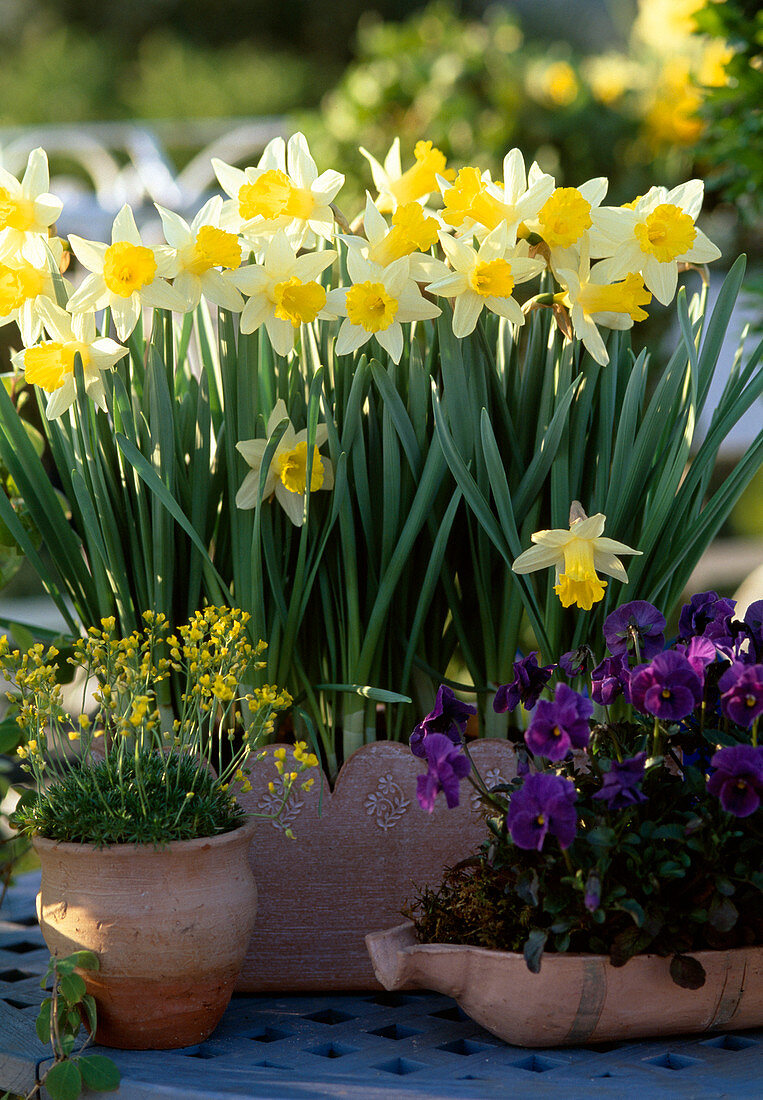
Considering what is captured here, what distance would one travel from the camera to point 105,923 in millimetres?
886

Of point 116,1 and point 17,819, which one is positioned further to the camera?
point 116,1

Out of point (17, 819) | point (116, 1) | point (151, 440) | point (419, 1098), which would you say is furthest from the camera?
point (116, 1)

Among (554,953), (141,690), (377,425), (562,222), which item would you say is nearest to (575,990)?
(554,953)

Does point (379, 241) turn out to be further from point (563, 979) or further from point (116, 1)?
point (116, 1)

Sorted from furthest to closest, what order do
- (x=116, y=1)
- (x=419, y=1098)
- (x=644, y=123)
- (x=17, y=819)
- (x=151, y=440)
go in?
(x=116, y=1) → (x=644, y=123) → (x=151, y=440) → (x=17, y=819) → (x=419, y=1098)

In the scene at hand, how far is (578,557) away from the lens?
96 centimetres

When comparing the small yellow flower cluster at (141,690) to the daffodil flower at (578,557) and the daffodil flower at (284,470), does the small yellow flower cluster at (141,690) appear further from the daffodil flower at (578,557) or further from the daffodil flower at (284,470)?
the daffodil flower at (578,557)

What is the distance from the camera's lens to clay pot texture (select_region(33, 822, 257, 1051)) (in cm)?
88

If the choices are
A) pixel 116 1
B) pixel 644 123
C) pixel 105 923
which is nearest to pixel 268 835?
pixel 105 923

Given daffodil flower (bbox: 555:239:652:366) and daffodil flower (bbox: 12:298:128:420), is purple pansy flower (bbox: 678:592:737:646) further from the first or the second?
daffodil flower (bbox: 12:298:128:420)

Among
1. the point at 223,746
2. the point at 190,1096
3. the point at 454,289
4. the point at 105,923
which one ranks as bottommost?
the point at 190,1096

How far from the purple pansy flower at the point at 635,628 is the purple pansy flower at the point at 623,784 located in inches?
5.5

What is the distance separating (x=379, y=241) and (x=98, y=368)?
0.29 meters

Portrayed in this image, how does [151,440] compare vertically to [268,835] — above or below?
above
